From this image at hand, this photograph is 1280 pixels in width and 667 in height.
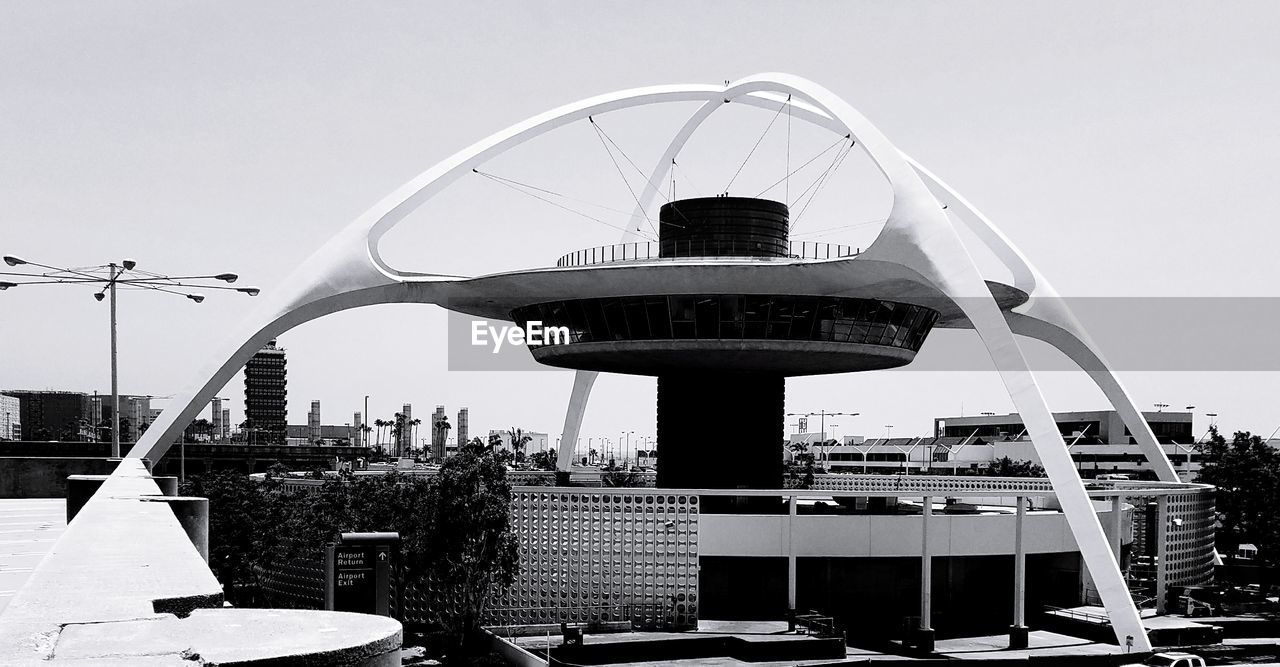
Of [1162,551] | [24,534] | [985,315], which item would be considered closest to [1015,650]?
[985,315]

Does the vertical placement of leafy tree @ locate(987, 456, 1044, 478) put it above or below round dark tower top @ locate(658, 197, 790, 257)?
below

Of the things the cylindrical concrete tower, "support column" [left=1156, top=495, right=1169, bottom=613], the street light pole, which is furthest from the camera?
"support column" [left=1156, top=495, right=1169, bottom=613]

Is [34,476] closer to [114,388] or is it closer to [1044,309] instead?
[114,388]

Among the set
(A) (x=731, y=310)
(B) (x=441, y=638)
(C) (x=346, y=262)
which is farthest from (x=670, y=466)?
(C) (x=346, y=262)

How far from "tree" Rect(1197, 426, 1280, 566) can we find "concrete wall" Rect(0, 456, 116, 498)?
54.5 m

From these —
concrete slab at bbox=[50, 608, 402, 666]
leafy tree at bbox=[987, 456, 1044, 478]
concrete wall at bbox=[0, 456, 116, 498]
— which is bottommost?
leafy tree at bbox=[987, 456, 1044, 478]

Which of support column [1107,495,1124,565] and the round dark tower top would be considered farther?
the round dark tower top

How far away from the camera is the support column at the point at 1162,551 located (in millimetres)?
49531

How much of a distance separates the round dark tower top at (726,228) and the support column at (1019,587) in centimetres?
1540

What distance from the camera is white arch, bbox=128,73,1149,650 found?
126 ft

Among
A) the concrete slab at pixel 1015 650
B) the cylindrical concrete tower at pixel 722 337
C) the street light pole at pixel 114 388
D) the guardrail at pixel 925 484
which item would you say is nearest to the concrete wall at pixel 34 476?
the street light pole at pixel 114 388

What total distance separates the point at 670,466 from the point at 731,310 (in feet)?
28.1

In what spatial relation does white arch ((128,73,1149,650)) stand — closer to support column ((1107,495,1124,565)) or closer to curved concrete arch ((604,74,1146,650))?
curved concrete arch ((604,74,1146,650))

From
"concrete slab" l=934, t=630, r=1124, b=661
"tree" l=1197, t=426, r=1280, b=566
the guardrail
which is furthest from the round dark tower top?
"tree" l=1197, t=426, r=1280, b=566
